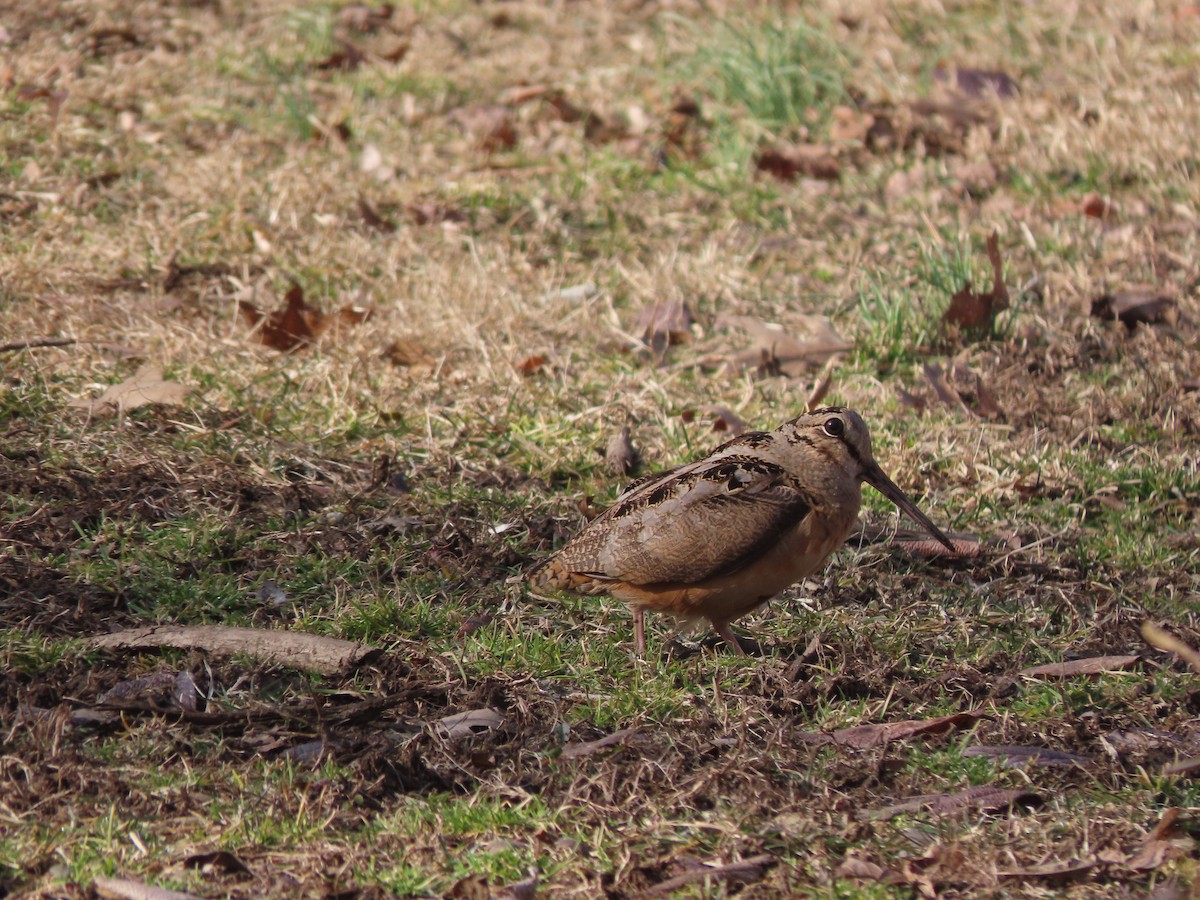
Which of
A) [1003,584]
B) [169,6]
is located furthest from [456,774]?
[169,6]

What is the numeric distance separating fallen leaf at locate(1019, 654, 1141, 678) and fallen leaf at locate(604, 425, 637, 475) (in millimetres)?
1441

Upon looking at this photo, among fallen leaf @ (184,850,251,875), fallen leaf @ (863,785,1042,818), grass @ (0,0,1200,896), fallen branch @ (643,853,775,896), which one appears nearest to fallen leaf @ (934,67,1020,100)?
grass @ (0,0,1200,896)

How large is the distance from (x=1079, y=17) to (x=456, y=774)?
6460 mm

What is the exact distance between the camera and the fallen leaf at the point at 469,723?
131 inches

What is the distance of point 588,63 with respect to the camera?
7.80 meters

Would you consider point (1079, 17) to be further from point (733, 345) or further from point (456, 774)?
point (456, 774)

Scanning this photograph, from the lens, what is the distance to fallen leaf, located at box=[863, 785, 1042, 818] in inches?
123

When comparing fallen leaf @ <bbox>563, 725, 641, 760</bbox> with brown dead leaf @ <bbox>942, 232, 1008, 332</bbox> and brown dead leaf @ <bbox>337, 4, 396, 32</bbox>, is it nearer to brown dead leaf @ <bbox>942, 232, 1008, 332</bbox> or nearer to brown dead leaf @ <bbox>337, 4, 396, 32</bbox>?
brown dead leaf @ <bbox>942, 232, 1008, 332</bbox>

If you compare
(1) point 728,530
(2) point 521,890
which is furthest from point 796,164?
(2) point 521,890

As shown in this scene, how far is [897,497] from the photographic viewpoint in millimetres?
4090

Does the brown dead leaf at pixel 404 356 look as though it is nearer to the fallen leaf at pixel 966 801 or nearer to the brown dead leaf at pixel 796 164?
the brown dead leaf at pixel 796 164

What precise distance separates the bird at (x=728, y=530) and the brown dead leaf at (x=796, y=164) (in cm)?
Result: 311

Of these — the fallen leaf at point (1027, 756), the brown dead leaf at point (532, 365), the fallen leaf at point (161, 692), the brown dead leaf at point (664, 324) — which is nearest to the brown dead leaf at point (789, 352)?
the brown dead leaf at point (664, 324)

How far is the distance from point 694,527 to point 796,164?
353 cm
